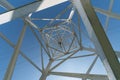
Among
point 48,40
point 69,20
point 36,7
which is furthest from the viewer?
point 48,40

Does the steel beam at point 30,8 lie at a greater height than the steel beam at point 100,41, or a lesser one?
greater

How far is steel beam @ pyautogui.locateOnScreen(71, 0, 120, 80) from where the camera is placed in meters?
4.26

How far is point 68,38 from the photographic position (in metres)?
16.6

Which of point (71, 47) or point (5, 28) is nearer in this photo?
point (5, 28)

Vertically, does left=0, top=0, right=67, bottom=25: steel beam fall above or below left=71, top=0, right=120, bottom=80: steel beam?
above

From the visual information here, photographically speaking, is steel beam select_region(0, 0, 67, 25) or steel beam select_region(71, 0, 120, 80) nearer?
steel beam select_region(71, 0, 120, 80)

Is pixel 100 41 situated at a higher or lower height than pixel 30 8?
lower

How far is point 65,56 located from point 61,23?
85.9 inches

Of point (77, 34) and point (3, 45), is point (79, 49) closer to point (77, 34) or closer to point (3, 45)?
point (77, 34)

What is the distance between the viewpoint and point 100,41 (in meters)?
4.52

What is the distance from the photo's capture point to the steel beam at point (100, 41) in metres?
4.26

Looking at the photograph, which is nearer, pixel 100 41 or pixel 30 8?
pixel 100 41

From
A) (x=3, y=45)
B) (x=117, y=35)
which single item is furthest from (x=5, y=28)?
(x=117, y=35)

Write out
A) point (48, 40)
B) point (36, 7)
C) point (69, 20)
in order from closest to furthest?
point (36, 7) → point (69, 20) → point (48, 40)
